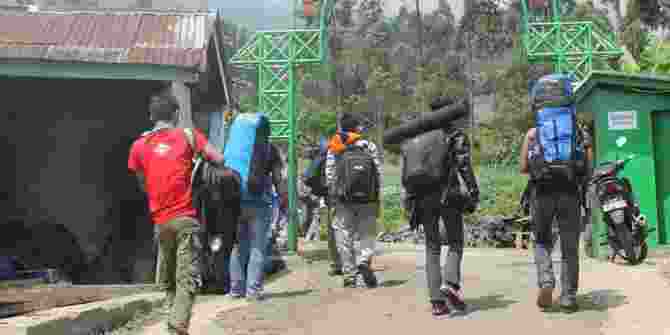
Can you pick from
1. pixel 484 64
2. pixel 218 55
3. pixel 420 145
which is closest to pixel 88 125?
pixel 218 55

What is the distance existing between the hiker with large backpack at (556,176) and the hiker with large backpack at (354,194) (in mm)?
2229

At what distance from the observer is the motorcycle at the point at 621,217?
386 inches

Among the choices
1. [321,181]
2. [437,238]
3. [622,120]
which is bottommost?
[437,238]

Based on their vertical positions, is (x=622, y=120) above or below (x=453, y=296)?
above

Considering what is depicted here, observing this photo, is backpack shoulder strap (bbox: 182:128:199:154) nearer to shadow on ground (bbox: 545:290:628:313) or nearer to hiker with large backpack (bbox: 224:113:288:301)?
hiker with large backpack (bbox: 224:113:288:301)

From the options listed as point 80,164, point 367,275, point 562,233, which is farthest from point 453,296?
point 80,164

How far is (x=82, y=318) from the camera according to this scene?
726 cm

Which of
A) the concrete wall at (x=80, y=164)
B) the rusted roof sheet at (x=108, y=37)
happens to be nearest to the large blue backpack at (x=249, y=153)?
the rusted roof sheet at (x=108, y=37)

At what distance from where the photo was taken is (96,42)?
39.9ft

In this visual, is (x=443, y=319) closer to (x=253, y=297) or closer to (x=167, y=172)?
(x=253, y=297)

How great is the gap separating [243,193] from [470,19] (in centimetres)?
4872

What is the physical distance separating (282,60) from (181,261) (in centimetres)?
865

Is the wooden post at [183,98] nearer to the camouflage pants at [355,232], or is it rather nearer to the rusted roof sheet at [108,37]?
the rusted roof sheet at [108,37]

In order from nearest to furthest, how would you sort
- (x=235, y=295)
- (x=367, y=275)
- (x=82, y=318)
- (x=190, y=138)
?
(x=190, y=138) → (x=82, y=318) → (x=235, y=295) → (x=367, y=275)
